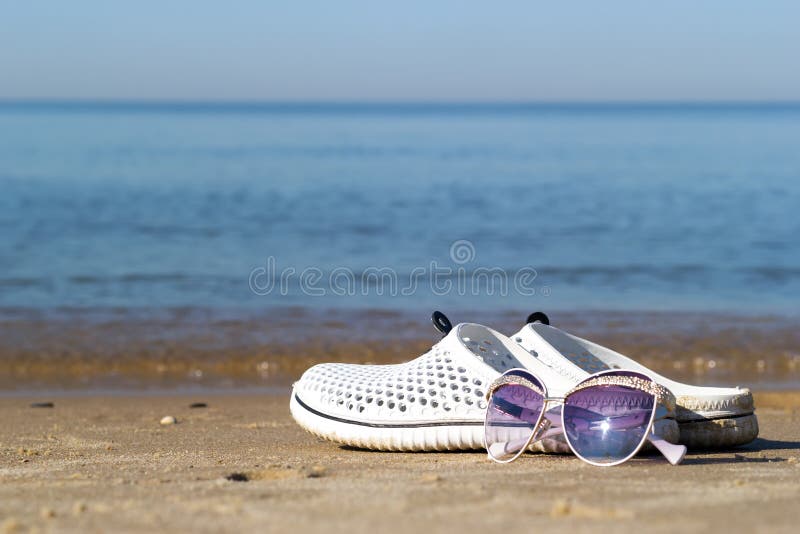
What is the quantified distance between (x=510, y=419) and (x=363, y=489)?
2.34 feet

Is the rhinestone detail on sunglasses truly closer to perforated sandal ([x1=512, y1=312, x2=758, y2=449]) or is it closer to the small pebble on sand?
perforated sandal ([x1=512, y1=312, x2=758, y2=449])

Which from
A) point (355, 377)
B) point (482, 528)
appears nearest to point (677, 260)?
point (355, 377)

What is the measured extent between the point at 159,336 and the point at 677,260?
719 centimetres

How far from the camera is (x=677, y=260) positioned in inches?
484

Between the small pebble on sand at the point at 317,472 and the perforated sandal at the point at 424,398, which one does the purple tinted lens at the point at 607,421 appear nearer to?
the perforated sandal at the point at 424,398

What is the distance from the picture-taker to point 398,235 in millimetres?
14633

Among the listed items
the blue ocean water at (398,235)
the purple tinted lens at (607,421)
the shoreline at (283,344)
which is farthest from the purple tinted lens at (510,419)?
the blue ocean water at (398,235)

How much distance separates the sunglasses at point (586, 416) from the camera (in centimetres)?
291

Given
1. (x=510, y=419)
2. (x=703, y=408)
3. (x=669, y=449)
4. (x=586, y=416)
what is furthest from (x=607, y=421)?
(x=703, y=408)

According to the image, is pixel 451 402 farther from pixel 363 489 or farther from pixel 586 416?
pixel 363 489

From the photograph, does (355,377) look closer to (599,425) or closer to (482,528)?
(599,425)

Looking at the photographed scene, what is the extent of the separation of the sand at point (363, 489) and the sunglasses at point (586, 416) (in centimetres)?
6

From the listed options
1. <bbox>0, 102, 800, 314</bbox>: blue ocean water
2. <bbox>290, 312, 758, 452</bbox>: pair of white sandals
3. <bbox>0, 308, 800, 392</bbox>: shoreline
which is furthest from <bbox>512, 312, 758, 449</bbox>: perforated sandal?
<bbox>0, 102, 800, 314</bbox>: blue ocean water

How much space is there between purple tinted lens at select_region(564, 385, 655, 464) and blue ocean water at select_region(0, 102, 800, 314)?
19.9ft
